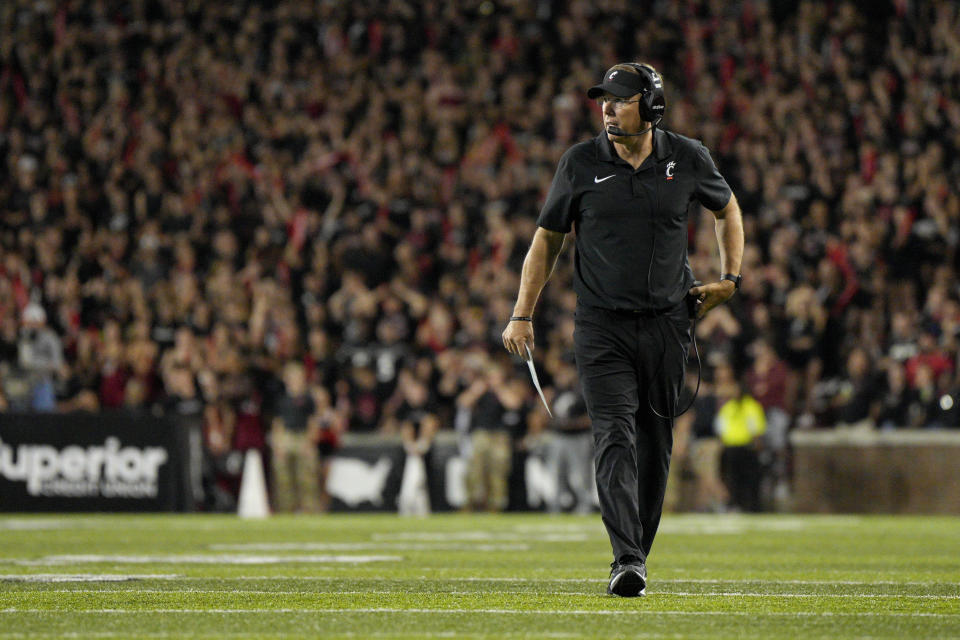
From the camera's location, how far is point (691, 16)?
82.2 ft

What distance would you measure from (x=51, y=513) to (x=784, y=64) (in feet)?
37.9

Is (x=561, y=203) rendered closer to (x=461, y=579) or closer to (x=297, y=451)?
(x=461, y=579)

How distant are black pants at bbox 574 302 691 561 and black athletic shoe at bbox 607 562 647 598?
96 mm

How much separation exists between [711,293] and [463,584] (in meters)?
1.83

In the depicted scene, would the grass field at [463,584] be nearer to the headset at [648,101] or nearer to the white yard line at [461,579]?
the white yard line at [461,579]

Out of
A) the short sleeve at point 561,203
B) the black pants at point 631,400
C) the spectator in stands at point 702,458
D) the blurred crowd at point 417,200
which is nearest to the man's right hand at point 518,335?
the black pants at point 631,400

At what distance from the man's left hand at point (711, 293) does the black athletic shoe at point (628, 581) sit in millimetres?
1223

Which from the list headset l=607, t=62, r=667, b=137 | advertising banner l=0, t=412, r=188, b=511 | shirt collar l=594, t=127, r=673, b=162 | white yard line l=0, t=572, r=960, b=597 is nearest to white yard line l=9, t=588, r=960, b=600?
white yard line l=0, t=572, r=960, b=597

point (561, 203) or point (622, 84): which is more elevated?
point (622, 84)

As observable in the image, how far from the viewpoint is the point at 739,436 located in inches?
800

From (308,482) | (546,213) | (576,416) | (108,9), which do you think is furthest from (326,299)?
(546,213)

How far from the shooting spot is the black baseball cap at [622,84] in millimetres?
7371

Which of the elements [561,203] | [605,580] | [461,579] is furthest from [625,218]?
[461,579]

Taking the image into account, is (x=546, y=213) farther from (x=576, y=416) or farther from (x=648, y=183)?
(x=576, y=416)
